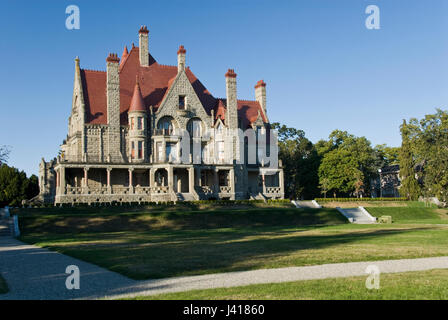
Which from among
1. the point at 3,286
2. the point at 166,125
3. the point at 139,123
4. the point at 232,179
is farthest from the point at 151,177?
the point at 3,286

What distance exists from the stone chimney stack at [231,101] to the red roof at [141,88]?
4.41ft

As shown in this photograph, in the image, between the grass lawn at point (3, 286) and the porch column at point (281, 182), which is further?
the porch column at point (281, 182)

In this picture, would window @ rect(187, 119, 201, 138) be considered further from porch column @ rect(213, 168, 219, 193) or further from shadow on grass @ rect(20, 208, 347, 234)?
shadow on grass @ rect(20, 208, 347, 234)

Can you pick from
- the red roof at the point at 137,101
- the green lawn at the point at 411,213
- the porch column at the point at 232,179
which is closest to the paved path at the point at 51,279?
the red roof at the point at 137,101

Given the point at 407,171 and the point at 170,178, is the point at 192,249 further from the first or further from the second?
the point at 407,171

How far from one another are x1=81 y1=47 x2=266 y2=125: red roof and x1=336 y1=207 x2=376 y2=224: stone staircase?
68.2 ft

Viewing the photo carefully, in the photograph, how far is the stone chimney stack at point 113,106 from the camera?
181ft

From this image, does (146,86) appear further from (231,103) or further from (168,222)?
(168,222)

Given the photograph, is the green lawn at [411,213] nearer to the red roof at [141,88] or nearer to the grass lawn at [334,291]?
the red roof at [141,88]

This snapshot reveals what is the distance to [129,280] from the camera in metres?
13.1

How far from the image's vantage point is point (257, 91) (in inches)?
2773
